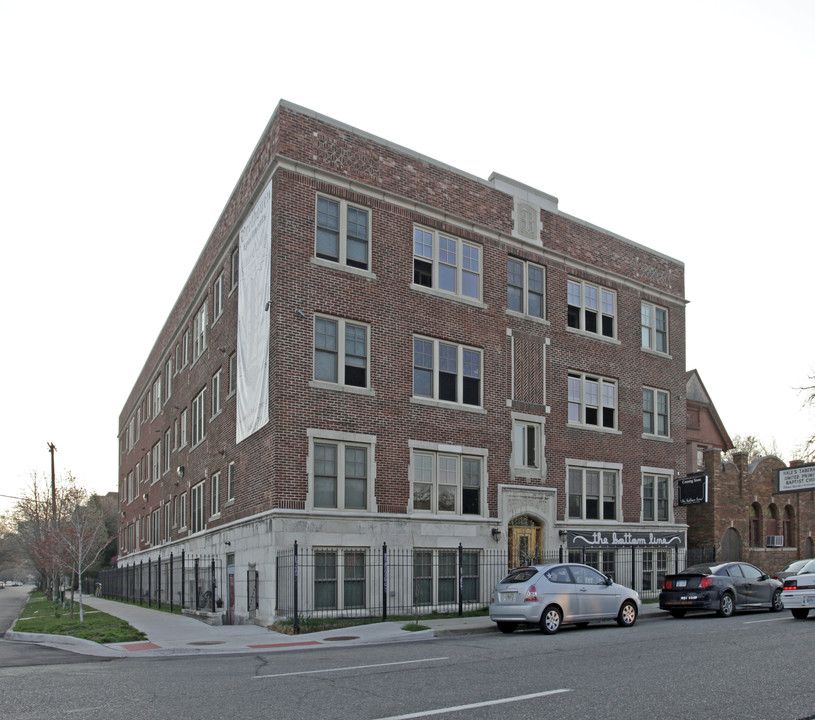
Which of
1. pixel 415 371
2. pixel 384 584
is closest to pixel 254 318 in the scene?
pixel 415 371

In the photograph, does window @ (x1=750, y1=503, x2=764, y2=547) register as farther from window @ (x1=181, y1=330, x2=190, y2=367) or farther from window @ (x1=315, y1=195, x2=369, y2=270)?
window @ (x1=181, y1=330, x2=190, y2=367)

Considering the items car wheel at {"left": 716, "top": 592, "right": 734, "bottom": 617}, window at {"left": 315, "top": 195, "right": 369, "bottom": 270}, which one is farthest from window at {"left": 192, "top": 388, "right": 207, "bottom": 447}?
car wheel at {"left": 716, "top": 592, "right": 734, "bottom": 617}

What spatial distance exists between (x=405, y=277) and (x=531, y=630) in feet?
36.3

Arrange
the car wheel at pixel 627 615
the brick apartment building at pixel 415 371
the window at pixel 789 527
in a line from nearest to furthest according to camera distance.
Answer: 1. the car wheel at pixel 627 615
2. the brick apartment building at pixel 415 371
3. the window at pixel 789 527

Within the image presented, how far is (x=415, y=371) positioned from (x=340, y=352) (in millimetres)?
2807

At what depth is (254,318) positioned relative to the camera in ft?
80.3

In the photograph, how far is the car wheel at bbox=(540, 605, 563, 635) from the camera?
57.6ft

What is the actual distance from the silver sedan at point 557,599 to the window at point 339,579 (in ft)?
17.1

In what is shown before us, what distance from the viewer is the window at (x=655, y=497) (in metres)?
31.4

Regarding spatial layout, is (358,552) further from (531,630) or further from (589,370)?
(589,370)

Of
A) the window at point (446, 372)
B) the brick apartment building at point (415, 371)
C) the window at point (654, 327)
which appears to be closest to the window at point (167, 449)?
the brick apartment building at point (415, 371)

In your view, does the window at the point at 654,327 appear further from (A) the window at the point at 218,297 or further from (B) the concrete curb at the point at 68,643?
(B) the concrete curb at the point at 68,643

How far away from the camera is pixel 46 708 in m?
9.40

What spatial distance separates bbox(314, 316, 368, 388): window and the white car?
1194 cm
